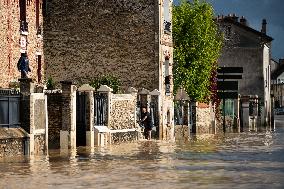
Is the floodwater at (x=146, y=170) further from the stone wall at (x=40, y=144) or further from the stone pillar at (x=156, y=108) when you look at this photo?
the stone pillar at (x=156, y=108)

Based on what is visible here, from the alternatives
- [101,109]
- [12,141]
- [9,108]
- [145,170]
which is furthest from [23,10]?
[145,170]

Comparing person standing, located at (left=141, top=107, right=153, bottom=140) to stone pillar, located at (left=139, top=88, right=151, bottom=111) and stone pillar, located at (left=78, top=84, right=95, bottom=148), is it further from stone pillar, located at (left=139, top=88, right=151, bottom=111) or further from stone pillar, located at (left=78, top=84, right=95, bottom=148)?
stone pillar, located at (left=78, top=84, right=95, bottom=148)

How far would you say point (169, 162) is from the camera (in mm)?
22062

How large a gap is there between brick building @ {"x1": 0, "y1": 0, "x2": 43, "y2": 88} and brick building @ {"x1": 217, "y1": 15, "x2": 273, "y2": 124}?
3746cm

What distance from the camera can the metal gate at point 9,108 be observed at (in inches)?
1025

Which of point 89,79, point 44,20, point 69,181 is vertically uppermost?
point 44,20

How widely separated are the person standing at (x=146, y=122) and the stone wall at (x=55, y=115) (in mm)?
8766

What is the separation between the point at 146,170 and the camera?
19.3 m

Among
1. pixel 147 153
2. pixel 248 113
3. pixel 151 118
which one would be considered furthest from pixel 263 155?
pixel 248 113

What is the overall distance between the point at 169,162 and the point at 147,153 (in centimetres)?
463

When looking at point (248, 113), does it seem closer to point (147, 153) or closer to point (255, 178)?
point (147, 153)

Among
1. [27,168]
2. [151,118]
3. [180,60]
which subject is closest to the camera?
[27,168]

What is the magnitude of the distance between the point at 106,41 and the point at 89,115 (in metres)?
11.8

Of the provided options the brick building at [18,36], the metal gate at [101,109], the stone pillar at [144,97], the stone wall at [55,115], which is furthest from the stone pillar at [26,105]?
the stone pillar at [144,97]
